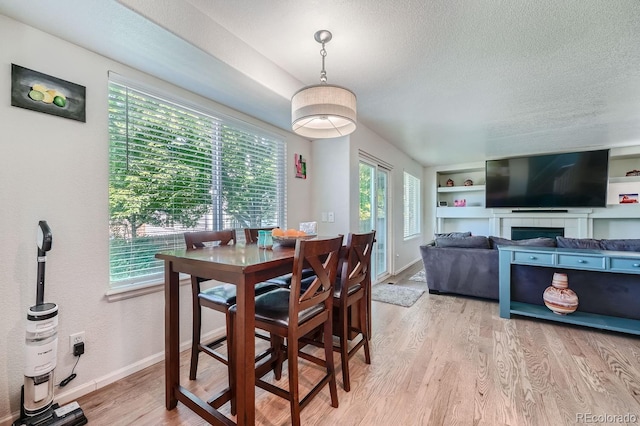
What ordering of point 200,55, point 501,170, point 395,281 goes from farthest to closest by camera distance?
point 501,170
point 395,281
point 200,55

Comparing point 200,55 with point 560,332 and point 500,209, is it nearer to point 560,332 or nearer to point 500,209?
point 560,332

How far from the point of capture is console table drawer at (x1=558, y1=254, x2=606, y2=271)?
2.54 m

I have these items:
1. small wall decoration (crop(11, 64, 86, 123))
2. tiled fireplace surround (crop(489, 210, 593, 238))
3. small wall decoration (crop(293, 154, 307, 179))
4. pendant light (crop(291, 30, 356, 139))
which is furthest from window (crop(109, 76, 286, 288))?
tiled fireplace surround (crop(489, 210, 593, 238))

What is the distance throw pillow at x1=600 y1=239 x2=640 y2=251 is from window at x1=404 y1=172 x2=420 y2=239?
3.14 m

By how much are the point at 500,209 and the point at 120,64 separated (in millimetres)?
6850

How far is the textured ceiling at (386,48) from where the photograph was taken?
1621 millimetres

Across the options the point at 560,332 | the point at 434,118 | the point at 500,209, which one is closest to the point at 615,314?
the point at 560,332

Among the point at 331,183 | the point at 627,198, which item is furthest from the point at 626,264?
the point at 627,198

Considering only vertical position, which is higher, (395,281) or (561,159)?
(561,159)

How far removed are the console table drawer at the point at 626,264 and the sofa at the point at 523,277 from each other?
35 centimetres

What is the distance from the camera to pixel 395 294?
3.83 meters

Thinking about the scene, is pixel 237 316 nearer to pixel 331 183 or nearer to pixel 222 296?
pixel 222 296

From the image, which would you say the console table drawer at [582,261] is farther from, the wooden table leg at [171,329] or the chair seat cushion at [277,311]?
the wooden table leg at [171,329]

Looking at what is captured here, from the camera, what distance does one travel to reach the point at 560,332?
266 cm
